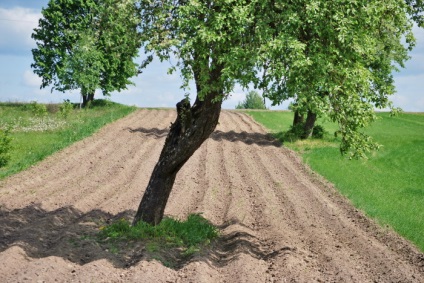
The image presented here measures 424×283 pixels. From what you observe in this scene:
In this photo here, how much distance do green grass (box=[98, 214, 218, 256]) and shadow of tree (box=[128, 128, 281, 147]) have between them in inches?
775

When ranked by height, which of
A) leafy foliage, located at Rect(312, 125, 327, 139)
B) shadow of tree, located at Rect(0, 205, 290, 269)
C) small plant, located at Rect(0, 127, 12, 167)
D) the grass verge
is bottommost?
shadow of tree, located at Rect(0, 205, 290, 269)

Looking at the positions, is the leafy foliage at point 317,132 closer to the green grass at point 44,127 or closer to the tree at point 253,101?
the green grass at point 44,127

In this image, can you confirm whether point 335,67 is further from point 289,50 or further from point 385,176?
point 385,176

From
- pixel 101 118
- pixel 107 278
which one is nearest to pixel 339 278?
pixel 107 278

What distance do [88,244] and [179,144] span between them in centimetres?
346

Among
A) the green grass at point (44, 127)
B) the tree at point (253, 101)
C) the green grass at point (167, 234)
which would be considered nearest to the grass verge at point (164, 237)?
the green grass at point (167, 234)

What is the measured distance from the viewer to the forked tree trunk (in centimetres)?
1555

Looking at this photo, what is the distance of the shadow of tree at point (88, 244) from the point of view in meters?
14.2

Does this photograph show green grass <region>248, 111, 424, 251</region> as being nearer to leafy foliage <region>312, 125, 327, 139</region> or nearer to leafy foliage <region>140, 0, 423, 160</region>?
leafy foliage <region>312, 125, 327, 139</region>

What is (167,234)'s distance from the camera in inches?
641

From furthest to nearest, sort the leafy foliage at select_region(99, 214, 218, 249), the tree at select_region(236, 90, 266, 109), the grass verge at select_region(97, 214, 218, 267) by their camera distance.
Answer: the tree at select_region(236, 90, 266, 109) < the leafy foliage at select_region(99, 214, 218, 249) < the grass verge at select_region(97, 214, 218, 267)

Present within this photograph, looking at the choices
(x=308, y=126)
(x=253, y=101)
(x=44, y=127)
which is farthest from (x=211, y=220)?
(x=253, y=101)

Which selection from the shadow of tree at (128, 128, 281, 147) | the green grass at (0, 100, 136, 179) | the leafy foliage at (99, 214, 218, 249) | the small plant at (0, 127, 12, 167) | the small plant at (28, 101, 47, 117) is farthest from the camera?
the small plant at (28, 101, 47, 117)

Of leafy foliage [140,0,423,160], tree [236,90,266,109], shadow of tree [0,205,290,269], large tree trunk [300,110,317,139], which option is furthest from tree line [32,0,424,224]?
tree [236,90,266,109]
